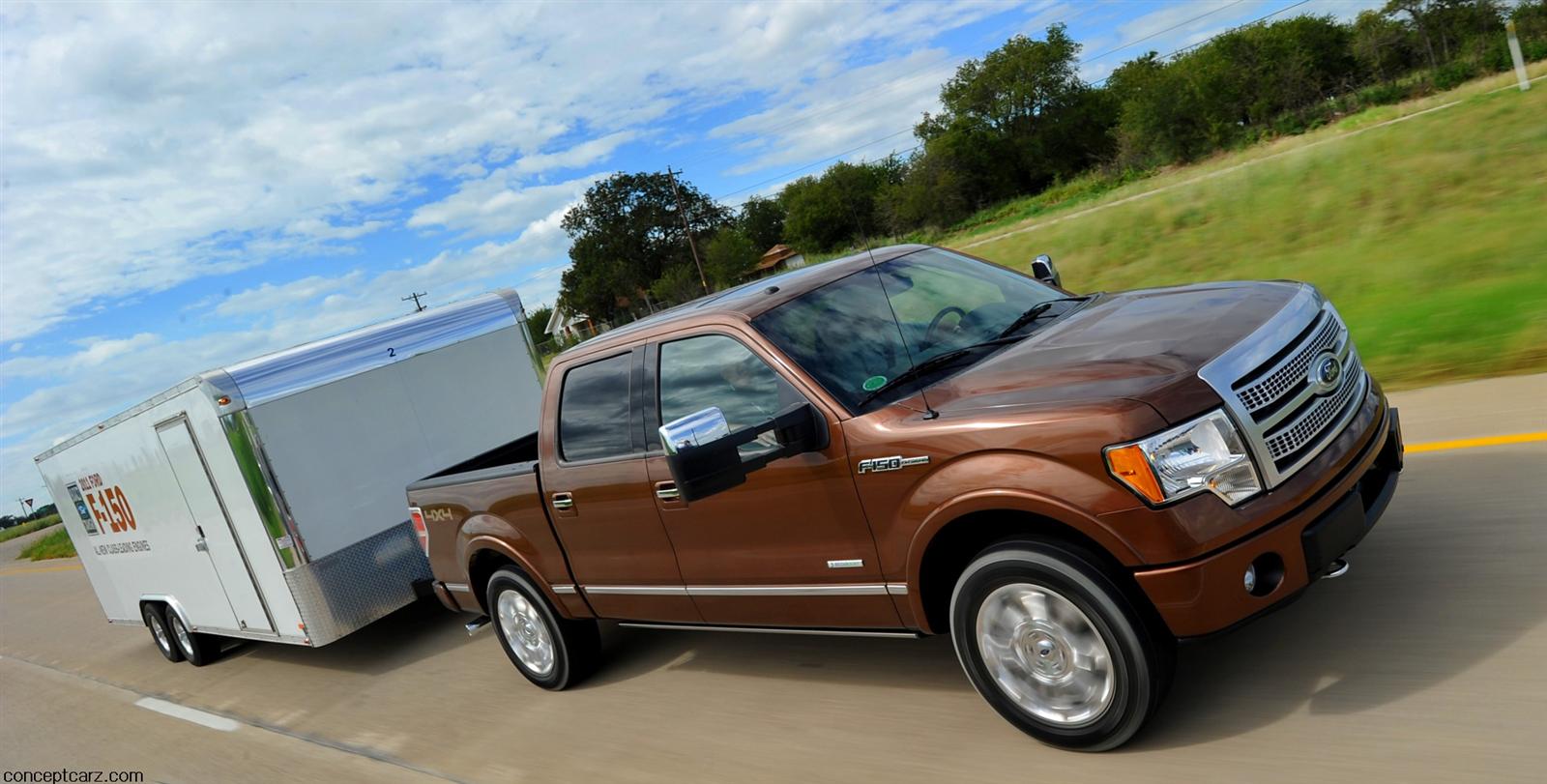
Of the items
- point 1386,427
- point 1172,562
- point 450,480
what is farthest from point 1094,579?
point 450,480

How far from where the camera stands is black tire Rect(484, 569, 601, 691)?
249 inches

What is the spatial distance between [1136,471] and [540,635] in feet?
13.8

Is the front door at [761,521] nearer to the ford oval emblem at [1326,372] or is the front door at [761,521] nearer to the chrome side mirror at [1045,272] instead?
the ford oval emblem at [1326,372]

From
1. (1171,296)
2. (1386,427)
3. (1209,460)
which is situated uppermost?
(1171,296)

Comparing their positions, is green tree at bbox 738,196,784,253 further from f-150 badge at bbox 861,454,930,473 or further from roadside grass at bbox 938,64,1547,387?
f-150 badge at bbox 861,454,930,473

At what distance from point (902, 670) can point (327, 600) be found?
4845 millimetres

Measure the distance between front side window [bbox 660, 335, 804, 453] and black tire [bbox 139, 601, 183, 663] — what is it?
8051 mm

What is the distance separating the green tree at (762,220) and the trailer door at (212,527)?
87274mm

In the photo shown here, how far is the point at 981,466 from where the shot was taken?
3.80m

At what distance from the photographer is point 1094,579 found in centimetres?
361

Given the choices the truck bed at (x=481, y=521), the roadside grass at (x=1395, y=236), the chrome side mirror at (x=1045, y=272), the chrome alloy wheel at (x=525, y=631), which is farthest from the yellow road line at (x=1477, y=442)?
the chrome alloy wheel at (x=525, y=631)

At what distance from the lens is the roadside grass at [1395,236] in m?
8.30

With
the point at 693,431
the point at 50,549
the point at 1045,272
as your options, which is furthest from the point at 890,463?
the point at 50,549

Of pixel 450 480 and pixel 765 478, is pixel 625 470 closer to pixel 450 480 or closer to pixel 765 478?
pixel 765 478
